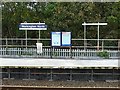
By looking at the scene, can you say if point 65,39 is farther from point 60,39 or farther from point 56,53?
point 56,53

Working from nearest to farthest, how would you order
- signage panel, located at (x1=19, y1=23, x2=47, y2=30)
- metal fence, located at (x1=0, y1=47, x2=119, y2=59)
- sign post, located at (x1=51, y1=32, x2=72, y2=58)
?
metal fence, located at (x1=0, y1=47, x2=119, y2=59) < sign post, located at (x1=51, y1=32, x2=72, y2=58) < signage panel, located at (x1=19, y1=23, x2=47, y2=30)

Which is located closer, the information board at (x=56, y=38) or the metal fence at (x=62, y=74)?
the metal fence at (x=62, y=74)

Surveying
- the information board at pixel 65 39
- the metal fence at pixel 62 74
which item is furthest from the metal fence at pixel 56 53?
the metal fence at pixel 62 74

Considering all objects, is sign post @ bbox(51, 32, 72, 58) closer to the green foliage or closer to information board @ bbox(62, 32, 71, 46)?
information board @ bbox(62, 32, 71, 46)

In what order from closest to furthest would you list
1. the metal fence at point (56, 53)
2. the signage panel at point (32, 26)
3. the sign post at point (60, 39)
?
the metal fence at point (56, 53), the sign post at point (60, 39), the signage panel at point (32, 26)

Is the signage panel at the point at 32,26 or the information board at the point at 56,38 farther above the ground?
the signage panel at the point at 32,26

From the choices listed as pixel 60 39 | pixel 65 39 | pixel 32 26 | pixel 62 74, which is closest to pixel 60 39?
pixel 60 39

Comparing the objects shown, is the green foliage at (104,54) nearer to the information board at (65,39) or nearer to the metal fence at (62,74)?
the information board at (65,39)

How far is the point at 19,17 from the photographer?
532cm

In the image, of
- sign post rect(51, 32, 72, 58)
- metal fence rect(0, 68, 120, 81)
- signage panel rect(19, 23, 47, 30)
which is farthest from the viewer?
signage panel rect(19, 23, 47, 30)

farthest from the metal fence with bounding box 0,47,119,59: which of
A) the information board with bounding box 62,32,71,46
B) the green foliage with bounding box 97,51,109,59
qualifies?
the information board with bounding box 62,32,71,46

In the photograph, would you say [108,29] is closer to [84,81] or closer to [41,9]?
[41,9]

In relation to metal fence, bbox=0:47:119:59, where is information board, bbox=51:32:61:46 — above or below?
above

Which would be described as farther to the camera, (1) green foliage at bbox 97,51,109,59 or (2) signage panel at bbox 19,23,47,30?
(2) signage panel at bbox 19,23,47,30
